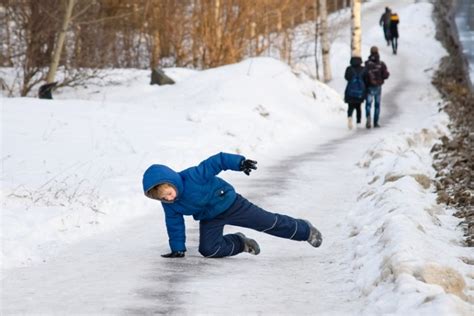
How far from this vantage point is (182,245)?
711 cm

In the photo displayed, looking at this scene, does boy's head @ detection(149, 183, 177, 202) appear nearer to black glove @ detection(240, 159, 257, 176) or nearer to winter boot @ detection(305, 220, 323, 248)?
black glove @ detection(240, 159, 257, 176)

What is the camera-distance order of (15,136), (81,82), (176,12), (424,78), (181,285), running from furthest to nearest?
(424,78) → (176,12) → (81,82) → (15,136) → (181,285)

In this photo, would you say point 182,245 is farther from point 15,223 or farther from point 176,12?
point 176,12

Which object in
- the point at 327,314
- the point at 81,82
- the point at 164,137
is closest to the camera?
the point at 327,314

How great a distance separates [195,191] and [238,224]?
20.8 inches

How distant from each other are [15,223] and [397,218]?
3.63 meters

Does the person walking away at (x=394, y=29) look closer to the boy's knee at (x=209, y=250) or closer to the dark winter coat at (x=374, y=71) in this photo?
the dark winter coat at (x=374, y=71)

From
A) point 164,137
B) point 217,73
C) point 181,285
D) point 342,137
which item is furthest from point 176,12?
point 181,285

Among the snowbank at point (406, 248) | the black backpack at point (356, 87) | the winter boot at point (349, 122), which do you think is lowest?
the snowbank at point (406, 248)

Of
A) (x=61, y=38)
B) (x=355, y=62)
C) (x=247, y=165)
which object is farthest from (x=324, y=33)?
(x=247, y=165)

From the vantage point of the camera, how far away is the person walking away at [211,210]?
6.86 meters

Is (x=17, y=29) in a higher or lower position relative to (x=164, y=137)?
higher

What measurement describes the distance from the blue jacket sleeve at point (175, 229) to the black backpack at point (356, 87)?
1223cm

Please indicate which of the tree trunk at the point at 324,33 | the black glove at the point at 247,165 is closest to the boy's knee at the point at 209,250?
the black glove at the point at 247,165
